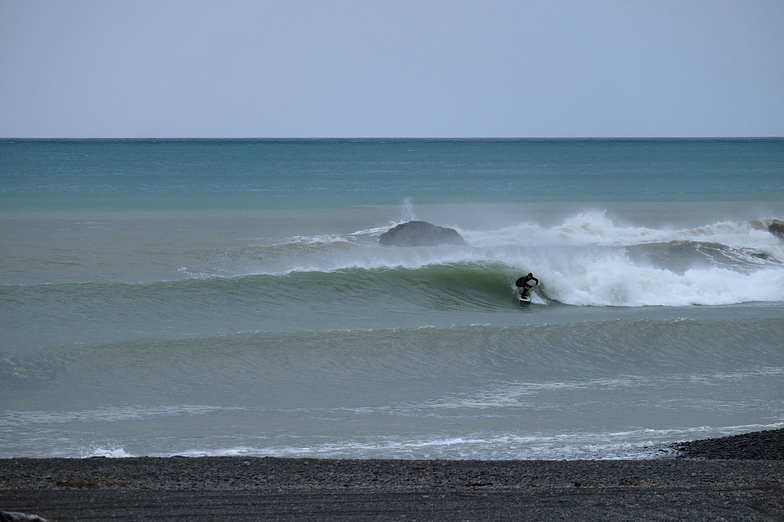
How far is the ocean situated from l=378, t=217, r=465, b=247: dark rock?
27.0 inches

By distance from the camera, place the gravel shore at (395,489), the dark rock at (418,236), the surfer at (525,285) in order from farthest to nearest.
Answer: the dark rock at (418,236) → the surfer at (525,285) → the gravel shore at (395,489)

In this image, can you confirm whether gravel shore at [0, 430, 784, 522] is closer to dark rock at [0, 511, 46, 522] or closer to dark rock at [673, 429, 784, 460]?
dark rock at [673, 429, 784, 460]

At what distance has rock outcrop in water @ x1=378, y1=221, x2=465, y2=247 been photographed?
2463cm

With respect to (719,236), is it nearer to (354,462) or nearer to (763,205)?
(763,205)

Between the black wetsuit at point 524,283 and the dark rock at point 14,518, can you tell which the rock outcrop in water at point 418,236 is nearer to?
the black wetsuit at point 524,283

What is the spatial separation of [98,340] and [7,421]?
13.7 feet

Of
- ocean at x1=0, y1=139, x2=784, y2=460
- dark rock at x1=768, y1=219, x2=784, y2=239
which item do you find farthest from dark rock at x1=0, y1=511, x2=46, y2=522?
dark rock at x1=768, y1=219, x2=784, y2=239

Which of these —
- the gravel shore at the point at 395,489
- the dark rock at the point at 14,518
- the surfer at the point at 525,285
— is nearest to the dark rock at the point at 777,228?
the surfer at the point at 525,285

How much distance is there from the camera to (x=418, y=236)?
24859 millimetres

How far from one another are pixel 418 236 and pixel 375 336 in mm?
10408

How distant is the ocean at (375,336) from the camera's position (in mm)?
10062

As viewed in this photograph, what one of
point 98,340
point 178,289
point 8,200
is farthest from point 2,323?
point 8,200

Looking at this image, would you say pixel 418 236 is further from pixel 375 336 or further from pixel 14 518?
pixel 14 518

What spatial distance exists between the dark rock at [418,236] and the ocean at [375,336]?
2.25ft
